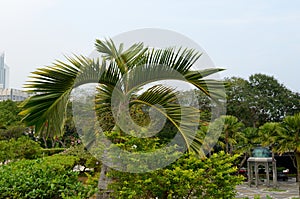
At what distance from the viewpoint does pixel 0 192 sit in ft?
10.4

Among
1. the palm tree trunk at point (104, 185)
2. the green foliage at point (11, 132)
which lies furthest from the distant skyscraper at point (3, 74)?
the palm tree trunk at point (104, 185)

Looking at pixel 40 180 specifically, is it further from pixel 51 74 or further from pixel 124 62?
pixel 124 62

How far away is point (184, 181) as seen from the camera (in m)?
3.56

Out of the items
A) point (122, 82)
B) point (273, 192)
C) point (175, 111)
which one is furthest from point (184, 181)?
point (273, 192)

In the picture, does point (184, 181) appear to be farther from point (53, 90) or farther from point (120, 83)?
point (53, 90)

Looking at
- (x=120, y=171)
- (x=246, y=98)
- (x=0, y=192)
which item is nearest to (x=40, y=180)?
(x=0, y=192)

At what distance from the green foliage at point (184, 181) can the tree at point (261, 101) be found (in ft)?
62.9

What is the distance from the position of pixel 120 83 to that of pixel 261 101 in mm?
20621

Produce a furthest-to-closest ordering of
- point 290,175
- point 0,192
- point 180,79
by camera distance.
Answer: point 290,175 → point 180,79 → point 0,192

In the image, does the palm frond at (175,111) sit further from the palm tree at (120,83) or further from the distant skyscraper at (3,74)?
the distant skyscraper at (3,74)

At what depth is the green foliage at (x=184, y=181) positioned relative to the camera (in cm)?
354

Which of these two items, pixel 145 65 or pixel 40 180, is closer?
pixel 40 180

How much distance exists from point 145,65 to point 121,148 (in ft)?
3.08

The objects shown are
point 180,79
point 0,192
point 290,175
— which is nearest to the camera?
point 0,192
